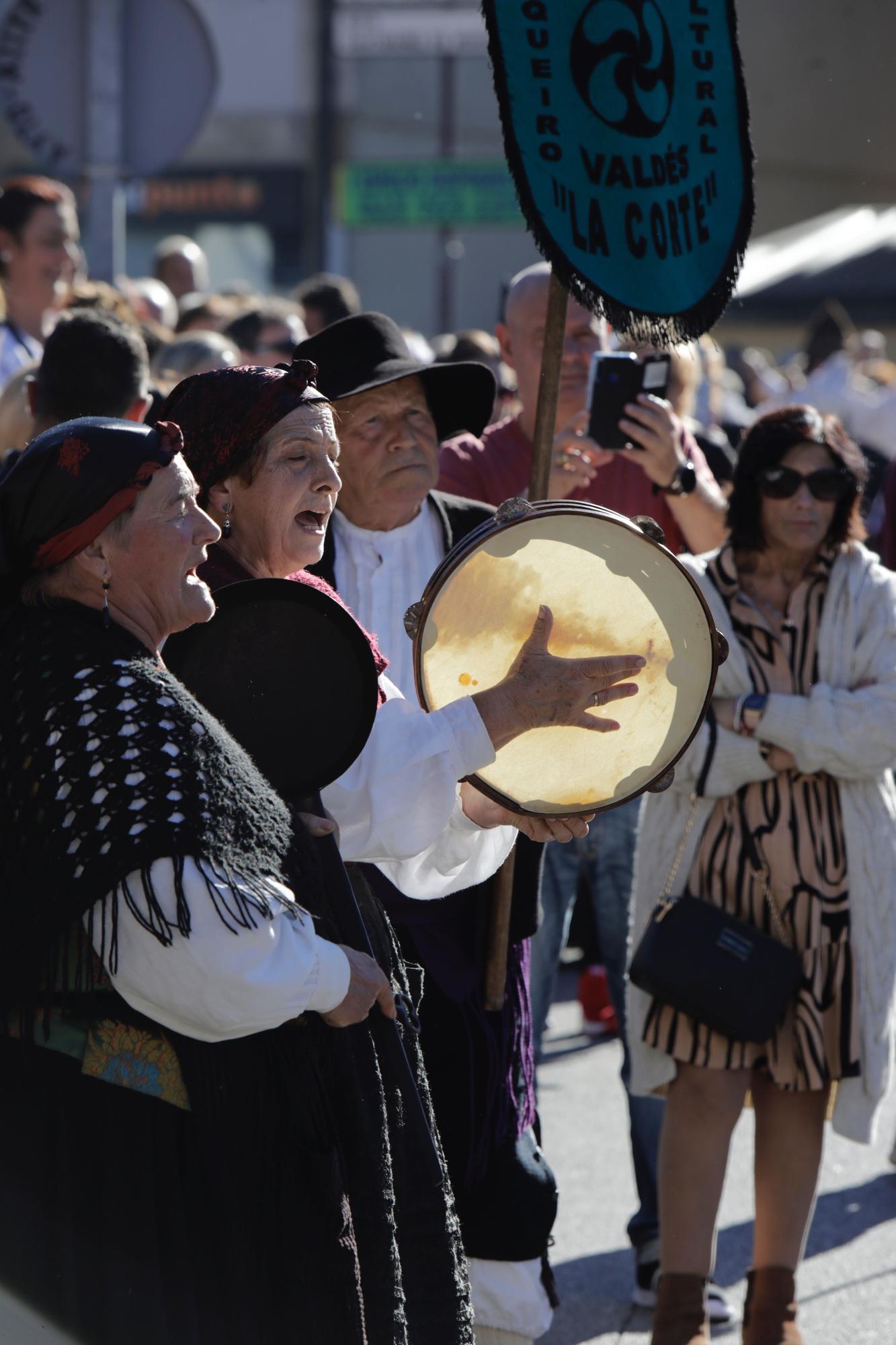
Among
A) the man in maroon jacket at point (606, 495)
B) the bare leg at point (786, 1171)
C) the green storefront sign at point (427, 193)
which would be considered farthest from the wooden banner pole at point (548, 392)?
the green storefront sign at point (427, 193)

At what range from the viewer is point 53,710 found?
196 cm

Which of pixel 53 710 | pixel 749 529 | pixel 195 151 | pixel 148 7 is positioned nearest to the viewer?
pixel 53 710

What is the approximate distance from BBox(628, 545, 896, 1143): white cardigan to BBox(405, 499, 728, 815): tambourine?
1.12 meters

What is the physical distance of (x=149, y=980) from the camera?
6.42ft

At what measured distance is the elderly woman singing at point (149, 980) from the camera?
193 cm

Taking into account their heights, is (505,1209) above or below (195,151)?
below

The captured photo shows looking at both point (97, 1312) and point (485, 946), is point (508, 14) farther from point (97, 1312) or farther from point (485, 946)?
point (97, 1312)

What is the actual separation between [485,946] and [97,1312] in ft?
3.98

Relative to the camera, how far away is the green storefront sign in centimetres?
1794

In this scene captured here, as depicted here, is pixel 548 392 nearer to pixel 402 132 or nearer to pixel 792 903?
pixel 792 903

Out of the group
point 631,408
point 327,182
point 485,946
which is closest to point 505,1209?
point 485,946

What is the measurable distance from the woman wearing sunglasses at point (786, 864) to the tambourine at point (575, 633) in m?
1.15

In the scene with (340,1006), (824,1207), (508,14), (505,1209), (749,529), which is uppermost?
(508,14)

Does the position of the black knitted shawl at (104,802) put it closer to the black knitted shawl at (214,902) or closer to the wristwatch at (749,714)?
the black knitted shawl at (214,902)
